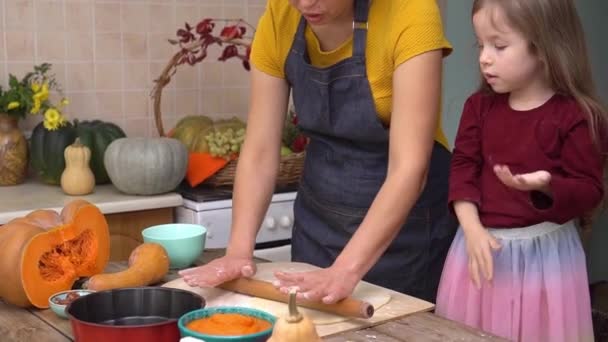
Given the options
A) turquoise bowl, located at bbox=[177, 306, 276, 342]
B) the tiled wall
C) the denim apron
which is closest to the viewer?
turquoise bowl, located at bbox=[177, 306, 276, 342]

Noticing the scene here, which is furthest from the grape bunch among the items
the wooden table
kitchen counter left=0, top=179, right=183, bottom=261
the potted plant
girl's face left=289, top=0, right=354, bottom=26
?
the wooden table

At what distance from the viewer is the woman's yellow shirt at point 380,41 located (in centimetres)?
157

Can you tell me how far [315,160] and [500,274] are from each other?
496mm

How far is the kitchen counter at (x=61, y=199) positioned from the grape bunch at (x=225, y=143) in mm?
191

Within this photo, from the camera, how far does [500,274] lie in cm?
161

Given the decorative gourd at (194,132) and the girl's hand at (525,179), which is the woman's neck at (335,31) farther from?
the decorative gourd at (194,132)

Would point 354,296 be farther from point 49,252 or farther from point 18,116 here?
point 18,116

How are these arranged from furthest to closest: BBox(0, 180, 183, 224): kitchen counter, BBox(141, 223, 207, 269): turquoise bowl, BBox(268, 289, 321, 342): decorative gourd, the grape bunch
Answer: the grape bunch < BBox(0, 180, 183, 224): kitchen counter < BBox(141, 223, 207, 269): turquoise bowl < BBox(268, 289, 321, 342): decorative gourd

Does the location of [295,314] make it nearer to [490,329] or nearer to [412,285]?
[490,329]

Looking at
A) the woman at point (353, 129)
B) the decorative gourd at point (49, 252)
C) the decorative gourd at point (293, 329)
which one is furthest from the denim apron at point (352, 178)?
the decorative gourd at point (293, 329)

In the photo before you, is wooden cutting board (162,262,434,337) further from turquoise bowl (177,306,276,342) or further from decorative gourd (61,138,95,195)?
decorative gourd (61,138,95,195)

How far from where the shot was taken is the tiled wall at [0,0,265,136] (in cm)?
288

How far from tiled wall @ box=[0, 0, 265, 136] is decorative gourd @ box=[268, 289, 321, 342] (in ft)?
7.00

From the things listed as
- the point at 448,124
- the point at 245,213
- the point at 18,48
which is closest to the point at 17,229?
the point at 245,213
